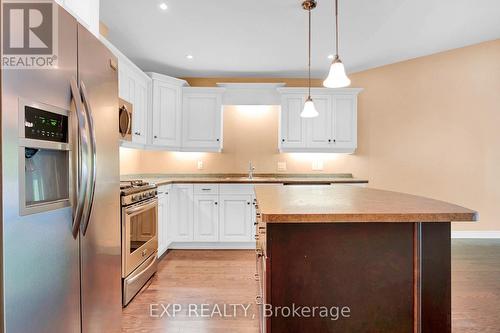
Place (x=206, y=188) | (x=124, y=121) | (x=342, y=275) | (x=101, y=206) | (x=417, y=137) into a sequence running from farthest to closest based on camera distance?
1. (x=417, y=137)
2. (x=206, y=188)
3. (x=124, y=121)
4. (x=101, y=206)
5. (x=342, y=275)

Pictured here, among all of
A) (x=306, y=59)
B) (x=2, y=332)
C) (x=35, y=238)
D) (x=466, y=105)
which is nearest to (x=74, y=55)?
(x=35, y=238)

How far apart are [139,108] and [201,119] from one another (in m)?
0.90

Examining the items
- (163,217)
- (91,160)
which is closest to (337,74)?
(91,160)

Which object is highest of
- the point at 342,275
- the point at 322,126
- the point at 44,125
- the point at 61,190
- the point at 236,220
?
the point at 322,126

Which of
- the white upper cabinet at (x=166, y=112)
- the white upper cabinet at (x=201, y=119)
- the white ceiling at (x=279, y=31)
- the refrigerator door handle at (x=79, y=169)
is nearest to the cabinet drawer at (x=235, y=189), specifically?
the white upper cabinet at (x=201, y=119)

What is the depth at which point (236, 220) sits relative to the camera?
342cm

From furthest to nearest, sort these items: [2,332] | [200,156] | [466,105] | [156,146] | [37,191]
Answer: [200,156] → [466,105] → [156,146] → [37,191] → [2,332]

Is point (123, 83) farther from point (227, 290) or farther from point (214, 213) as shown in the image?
point (227, 290)

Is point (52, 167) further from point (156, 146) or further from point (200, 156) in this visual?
point (200, 156)

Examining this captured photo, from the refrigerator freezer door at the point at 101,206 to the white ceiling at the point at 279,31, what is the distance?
1.40m

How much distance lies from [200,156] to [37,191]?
3113 mm

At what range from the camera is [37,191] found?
94 centimetres

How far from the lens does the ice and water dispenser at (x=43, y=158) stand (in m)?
0.87

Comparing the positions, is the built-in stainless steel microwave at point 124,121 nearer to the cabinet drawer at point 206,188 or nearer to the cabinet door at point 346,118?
the cabinet drawer at point 206,188
